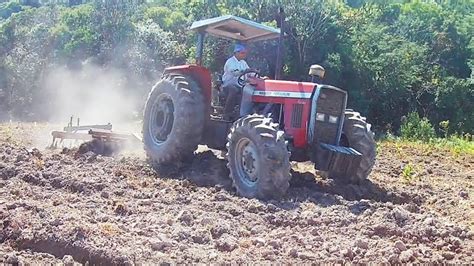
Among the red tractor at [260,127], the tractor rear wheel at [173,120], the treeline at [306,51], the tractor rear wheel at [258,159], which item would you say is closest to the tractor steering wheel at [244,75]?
the red tractor at [260,127]

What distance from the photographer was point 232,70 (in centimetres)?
885

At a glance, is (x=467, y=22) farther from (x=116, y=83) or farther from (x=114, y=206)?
(x=114, y=206)

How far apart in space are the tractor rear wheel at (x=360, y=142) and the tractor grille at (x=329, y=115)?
27 cm

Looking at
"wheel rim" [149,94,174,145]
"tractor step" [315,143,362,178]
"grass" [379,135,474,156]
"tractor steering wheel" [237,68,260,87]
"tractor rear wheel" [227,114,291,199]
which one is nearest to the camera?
"tractor rear wheel" [227,114,291,199]

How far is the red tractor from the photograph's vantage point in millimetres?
7328

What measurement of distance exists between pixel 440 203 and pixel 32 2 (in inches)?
3027

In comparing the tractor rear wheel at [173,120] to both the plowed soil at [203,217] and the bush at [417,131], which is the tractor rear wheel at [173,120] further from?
the bush at [417,131]

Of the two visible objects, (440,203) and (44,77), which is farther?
(44,77)

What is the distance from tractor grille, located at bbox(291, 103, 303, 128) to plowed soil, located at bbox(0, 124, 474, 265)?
2.56 feet

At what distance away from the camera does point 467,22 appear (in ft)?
114

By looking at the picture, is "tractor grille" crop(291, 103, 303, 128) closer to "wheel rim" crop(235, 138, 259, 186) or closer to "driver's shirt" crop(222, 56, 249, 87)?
"wheel rim" crop(235, 138, 259, 186)

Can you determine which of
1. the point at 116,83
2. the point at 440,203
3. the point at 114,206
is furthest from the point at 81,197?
the point at 116,83

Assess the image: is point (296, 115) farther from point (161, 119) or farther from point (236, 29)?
point (161, 119)

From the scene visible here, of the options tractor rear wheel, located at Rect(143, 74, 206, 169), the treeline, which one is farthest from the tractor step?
the treeline
